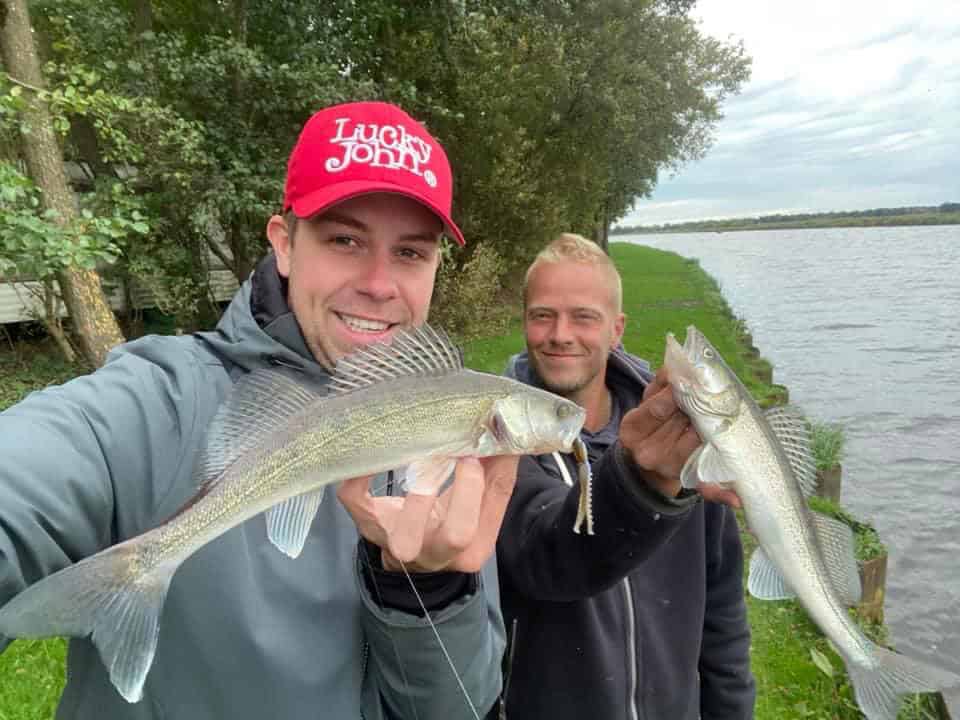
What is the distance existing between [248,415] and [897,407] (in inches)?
655

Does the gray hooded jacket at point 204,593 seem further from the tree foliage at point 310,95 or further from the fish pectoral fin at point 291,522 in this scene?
the tree foliage at point 310,95

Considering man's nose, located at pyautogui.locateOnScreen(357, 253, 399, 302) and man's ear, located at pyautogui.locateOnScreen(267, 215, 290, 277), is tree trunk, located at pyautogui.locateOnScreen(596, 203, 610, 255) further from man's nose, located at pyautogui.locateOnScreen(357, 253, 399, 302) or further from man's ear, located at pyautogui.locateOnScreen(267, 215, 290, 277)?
man's nose, located at pyautogui.locateOnScreen(357, 253, 399, 302)

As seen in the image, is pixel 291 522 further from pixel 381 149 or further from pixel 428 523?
pixel 381 149

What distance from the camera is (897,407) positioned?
→ 14945mm

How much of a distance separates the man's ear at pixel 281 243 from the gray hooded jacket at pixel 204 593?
1.95ft

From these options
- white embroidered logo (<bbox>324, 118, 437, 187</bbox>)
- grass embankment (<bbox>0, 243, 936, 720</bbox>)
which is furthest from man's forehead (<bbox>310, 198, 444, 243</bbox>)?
grass embankment (<bbox>0, 243, 936, 720</bbox>)

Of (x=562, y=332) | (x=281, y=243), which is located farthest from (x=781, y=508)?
(x=281, y=243)

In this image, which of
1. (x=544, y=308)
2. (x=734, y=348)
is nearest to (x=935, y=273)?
(x=734, y=348)

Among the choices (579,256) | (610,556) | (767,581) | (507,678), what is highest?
(579,256)

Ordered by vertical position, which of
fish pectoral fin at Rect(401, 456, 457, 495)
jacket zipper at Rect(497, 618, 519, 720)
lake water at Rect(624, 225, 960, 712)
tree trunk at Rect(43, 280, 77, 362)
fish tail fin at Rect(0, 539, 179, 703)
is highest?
fish pectoral fin at Rect(401, 456, 457, 495)

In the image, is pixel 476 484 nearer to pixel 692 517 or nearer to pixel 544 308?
pixel 692 517

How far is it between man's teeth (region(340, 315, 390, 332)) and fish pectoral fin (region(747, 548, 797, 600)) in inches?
76.1

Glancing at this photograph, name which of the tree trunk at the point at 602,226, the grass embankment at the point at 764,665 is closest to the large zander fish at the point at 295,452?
the grass embankment at the point at 764,665

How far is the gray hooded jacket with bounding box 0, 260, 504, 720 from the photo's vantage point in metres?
1.73
